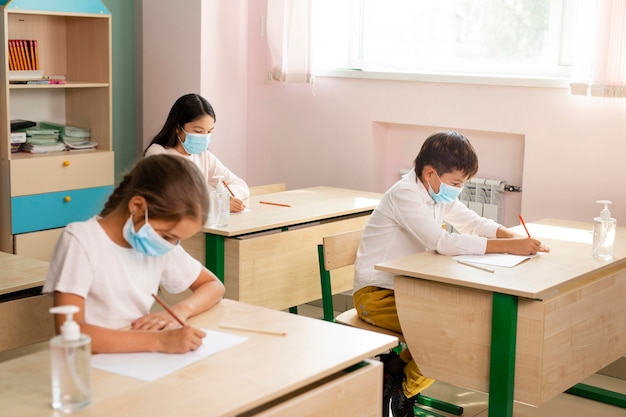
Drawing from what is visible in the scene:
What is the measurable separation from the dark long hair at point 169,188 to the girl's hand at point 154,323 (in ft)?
0.80

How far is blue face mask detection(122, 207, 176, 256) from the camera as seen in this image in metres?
1.94

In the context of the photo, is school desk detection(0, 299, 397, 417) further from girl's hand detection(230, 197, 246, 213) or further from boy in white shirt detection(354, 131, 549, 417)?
girl's hand detection(230, 197, 246, 213)

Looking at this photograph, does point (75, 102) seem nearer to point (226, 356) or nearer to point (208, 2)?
point (208, 2)

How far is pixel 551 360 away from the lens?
2.73 meters

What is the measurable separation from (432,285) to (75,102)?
10.2 feet

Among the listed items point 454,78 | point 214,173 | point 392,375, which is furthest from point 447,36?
point 392,375

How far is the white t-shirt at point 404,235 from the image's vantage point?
9.96ft

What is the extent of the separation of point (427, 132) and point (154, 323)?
2.87 m

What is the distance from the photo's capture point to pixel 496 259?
297cm

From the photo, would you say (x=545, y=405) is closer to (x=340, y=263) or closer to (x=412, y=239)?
(x=412, y=239)

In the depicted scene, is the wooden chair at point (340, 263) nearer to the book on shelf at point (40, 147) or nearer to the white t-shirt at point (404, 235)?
the white t-shirt at point (404, 235)

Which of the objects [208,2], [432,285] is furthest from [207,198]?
[208,2]

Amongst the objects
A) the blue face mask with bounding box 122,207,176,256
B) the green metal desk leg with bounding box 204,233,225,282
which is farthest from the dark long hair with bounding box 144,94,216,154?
the blue face mask with bounding box 122,207,176,256

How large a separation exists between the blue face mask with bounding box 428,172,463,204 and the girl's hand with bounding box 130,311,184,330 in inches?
54.9
